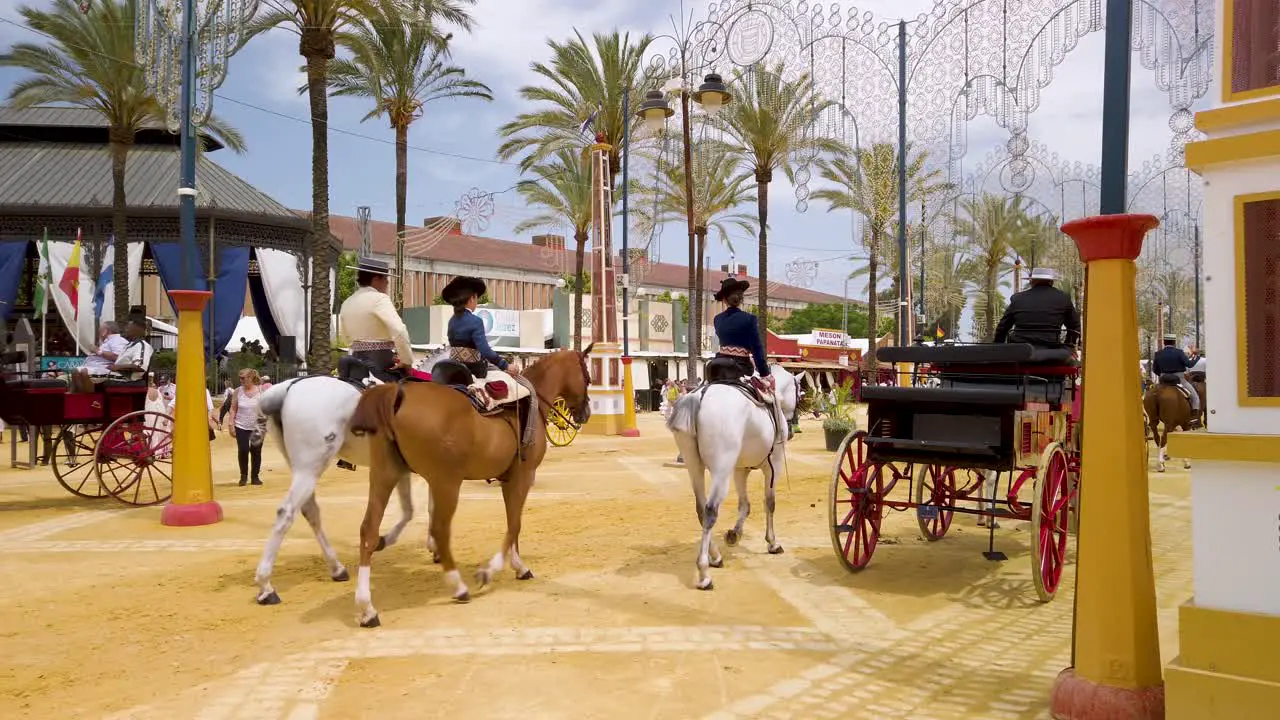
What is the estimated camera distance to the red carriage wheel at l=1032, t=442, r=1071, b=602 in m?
6.48

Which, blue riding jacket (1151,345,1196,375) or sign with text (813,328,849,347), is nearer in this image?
blue riding jacket (1151,345,1196,375)

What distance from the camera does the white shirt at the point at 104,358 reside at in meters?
11.7

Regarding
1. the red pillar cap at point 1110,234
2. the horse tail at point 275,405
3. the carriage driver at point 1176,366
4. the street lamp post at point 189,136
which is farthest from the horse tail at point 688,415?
the carriage driver at point 1176,366

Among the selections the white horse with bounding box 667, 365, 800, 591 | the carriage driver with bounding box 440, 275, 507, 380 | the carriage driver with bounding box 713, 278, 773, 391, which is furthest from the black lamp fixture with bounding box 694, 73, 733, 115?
the carriage driver with bounding box 440, 275, 507, 380

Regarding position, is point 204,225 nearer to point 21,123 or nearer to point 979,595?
point 21,123

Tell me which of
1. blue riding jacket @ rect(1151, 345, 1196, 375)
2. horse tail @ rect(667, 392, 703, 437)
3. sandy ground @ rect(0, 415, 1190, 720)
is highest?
blue riding jacket @ rect(1151, 345, 1196, 375)

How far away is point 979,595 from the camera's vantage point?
278 inches

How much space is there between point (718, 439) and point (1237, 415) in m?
4.39

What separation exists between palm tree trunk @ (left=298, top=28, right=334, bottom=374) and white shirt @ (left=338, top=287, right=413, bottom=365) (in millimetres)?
11139

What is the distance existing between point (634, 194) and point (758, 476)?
19.1 m

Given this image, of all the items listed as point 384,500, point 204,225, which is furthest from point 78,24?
point 384,500

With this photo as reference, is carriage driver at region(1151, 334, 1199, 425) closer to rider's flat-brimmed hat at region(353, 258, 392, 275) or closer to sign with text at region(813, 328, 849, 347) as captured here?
rider's flat-brimmed hat at region(353, 258, 392, 275)

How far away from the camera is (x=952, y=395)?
699 cm

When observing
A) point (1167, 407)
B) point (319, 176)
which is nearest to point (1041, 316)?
point (1167, 407)
